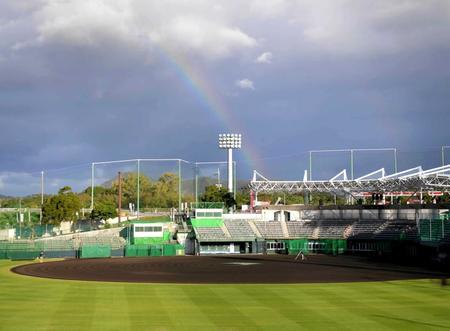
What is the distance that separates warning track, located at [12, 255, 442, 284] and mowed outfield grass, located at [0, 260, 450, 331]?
4093mm

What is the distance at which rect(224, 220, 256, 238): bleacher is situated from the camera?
288 feet

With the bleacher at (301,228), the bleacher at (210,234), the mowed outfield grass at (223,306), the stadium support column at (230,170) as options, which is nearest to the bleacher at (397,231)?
the bleacher at (301,228)

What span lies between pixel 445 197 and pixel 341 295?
89484mm

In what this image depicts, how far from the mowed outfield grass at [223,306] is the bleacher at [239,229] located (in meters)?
46.0

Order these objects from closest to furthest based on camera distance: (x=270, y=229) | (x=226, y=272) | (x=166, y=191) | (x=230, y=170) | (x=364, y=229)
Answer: (x=226, y=272) < (x=364, y=229) < (x=270, y=229) < (x=230, y=170) < (x=166, y=191)

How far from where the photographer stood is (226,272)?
53188 millimetres

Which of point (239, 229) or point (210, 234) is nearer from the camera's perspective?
point (210, 234)

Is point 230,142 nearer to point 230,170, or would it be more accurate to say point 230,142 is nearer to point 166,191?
point 230,170

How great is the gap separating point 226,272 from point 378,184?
144 ft

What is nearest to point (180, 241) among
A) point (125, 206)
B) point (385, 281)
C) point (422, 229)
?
point (422, 229)

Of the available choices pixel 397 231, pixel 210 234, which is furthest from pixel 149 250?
pixel 397 231

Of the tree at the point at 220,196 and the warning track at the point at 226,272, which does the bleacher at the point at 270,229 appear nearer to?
A: the warning track at the point at 226,272

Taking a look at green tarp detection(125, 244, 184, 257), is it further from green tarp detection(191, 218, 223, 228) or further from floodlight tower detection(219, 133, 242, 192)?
floodlight tower detection(219, 133, 242, 192)

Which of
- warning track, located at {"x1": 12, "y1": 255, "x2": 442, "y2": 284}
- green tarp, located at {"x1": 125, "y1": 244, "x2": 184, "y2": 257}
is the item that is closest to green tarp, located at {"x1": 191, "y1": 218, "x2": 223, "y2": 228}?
green tarp, located at {"x1": 125, "y1": 244, "x2": 184, "y2": 257}
